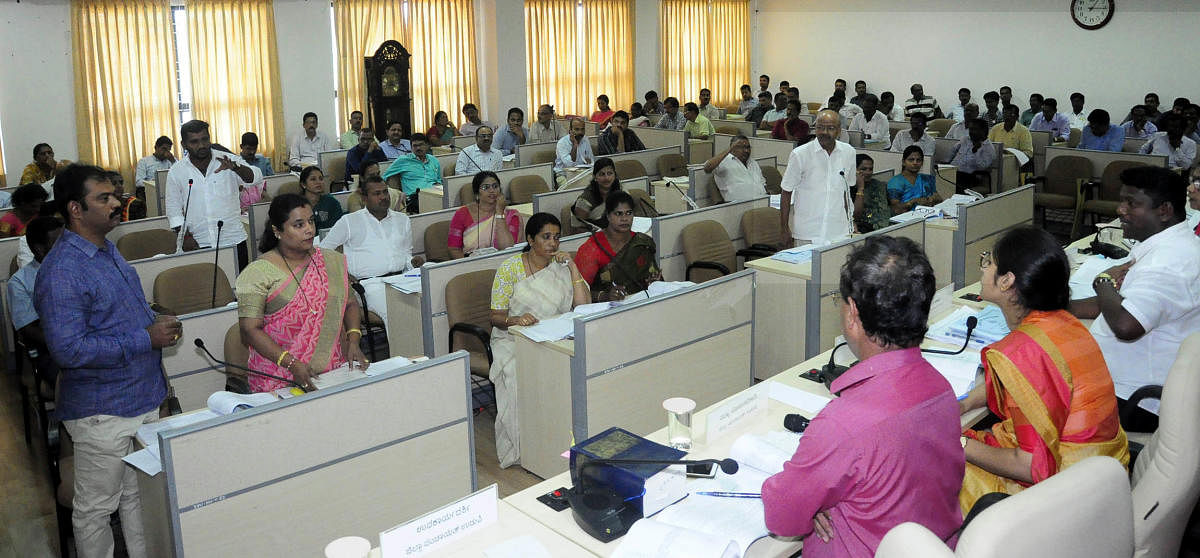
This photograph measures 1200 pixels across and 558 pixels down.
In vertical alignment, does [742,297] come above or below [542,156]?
below

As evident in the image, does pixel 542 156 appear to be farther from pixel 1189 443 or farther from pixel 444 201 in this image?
pixel 1189 443

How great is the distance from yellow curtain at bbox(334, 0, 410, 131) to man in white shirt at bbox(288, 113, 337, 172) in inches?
37.9

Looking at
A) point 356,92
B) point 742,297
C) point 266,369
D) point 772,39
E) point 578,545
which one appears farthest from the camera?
point 772,39

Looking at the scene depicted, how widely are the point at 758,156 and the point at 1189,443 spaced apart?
828 centimetres

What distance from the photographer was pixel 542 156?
998cm

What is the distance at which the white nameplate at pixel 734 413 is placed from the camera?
2.74 meters

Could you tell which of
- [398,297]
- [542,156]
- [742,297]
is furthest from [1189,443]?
[542,156]

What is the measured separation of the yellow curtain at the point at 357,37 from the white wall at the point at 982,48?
758cm

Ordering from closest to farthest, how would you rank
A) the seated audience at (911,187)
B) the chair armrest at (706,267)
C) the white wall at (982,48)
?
1. the chair armrest at (706,267)
2. the seated audience at (911,187)
3. the white wall at (982,48)

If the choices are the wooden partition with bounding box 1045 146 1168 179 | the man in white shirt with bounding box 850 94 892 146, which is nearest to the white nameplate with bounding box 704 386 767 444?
the wooden partition with bounding box 1045 146 1168 179

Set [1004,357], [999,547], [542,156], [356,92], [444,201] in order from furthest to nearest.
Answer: [356,92] < [542,156] < [444,201] < [1004,357] < [999,547]

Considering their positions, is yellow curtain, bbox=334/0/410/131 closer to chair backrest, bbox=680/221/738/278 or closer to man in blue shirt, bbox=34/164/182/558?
A: chair backrest, bbox=680/221/738/278

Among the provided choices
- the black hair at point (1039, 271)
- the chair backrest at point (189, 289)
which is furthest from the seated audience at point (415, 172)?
the black hair at point (1039, 271)

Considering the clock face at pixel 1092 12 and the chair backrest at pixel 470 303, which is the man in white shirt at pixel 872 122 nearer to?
the clock face at pixel 1092 12
